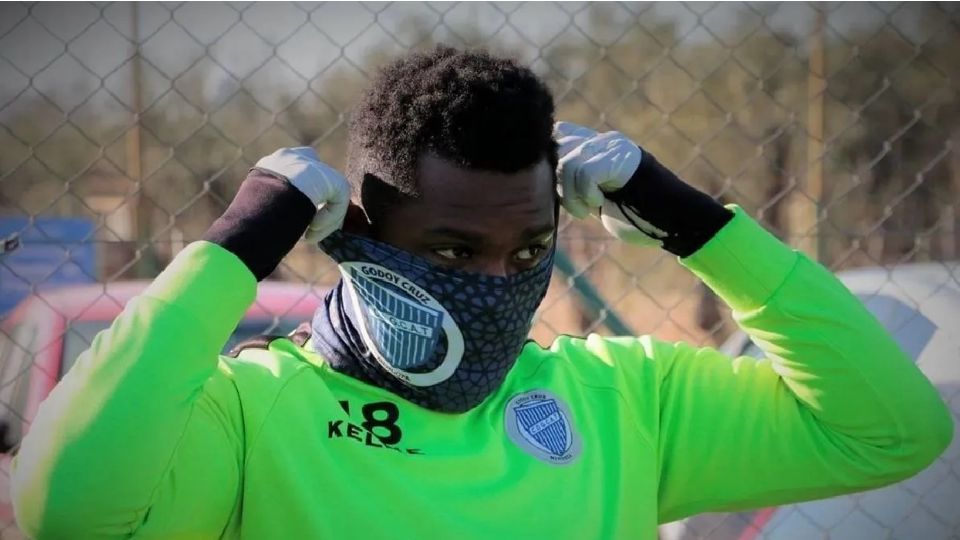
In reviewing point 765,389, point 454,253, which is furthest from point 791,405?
point 454,253

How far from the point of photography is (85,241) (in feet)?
10.8

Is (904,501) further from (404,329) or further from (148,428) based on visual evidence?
(148,428)

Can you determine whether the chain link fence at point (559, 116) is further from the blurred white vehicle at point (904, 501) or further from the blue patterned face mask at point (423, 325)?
the blue patterned face mask at point (423, 325)

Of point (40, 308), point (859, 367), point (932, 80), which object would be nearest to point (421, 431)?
point (859, 367)

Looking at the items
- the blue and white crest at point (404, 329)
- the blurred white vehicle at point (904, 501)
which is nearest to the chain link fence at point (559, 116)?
the blurred white vehicle at point (904, 501)

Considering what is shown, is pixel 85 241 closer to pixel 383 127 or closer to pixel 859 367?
pixel 383 127

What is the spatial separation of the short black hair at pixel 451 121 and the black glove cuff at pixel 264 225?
153 millimetres

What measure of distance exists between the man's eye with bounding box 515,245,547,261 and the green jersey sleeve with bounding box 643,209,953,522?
0.99 ft

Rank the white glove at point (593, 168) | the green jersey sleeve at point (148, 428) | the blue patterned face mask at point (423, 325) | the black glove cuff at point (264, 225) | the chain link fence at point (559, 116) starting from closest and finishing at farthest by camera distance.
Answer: the green jersey sleeve at point (148, 428)
the black glove cuff at point (264, 225)
the blue patterned face mask at point (423, 325)
the white glove at point (593, 168)
the chain link fence at point (559, 116)

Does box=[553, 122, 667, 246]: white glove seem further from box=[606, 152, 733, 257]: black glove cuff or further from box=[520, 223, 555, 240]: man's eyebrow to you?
box=[520, 223, 555, 240]: man's eyebrow

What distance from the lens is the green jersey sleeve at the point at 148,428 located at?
154 cm

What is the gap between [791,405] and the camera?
2.04 meters

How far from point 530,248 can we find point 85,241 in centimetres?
185

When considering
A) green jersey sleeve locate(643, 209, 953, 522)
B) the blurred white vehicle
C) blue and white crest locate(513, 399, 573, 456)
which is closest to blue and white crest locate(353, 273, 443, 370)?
blue and white crest locate(513, 399, 573, 456)
